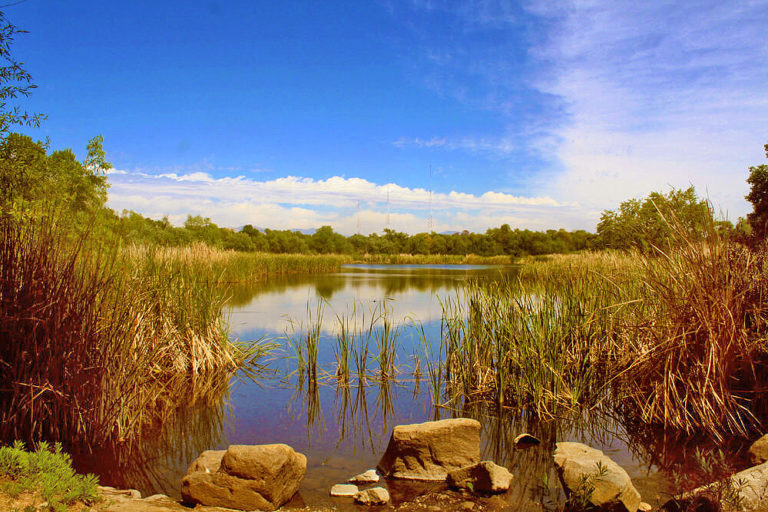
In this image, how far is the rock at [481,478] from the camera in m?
3.88

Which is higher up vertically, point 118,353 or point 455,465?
point 118,353

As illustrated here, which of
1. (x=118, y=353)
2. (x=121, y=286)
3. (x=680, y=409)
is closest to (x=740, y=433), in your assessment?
(x=680, y=409)

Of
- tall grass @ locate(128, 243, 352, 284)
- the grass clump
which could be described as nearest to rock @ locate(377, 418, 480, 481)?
the grass clump

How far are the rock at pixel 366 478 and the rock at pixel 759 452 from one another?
3.25 m

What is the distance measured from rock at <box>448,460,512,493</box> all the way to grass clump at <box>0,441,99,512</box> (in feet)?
9.09

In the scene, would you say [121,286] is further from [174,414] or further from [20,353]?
[174,414]

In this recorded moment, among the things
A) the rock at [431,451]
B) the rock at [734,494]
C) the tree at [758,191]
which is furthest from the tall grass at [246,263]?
the tree at [758,191]

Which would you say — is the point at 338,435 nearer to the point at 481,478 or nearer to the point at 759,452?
the point at 481,478

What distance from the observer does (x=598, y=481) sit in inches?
138

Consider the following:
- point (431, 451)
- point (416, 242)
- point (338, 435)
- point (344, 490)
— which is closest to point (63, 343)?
point (344, 490)

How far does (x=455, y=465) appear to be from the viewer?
4.30 m

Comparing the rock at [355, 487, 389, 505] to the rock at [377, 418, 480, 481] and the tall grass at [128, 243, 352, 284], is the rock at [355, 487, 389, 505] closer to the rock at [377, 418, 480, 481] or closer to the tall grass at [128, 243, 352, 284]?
the rock at [377, 418, 480, 481]

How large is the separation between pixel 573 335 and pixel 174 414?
5.29m

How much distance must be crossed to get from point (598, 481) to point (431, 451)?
4.69ft
